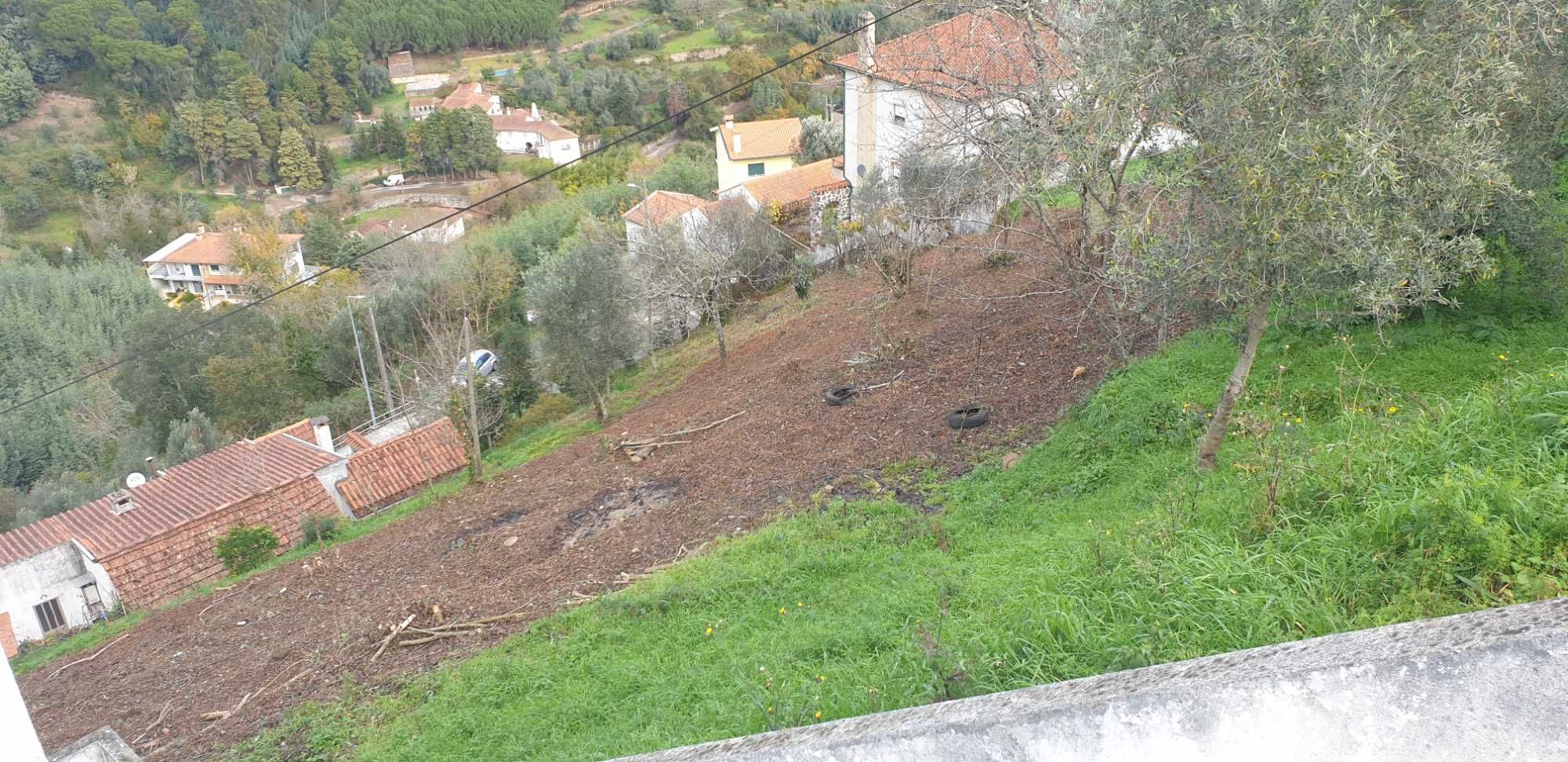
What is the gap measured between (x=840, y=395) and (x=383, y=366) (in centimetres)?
1536

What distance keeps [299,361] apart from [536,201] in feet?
69.8

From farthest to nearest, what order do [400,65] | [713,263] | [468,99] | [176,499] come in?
[400,65], [468,99], [713,263], [176,499]

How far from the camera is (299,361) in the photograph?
2734 centimetres

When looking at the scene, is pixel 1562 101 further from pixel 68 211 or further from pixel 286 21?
pixel 286 21

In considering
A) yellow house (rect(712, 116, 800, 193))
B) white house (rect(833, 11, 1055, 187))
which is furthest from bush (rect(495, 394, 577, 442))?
yellow house (rect(712, 116, 800, 193))

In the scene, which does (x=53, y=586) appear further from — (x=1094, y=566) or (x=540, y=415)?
(x=1094, y=566)

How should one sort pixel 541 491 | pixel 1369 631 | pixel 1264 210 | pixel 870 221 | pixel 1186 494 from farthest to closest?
pixel 870 221 → pixel 541 491 → pixel 1186 494 → pixel 1264 210 → pixel 1369 631

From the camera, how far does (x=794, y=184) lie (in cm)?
2820

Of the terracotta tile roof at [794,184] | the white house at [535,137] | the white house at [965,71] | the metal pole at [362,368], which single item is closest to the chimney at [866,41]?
the white house at [965,71]

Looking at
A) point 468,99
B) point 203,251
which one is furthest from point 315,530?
point 468,99

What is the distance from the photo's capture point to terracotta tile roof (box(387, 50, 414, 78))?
76.1 m

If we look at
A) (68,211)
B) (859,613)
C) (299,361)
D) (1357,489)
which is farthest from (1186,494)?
(68,211)

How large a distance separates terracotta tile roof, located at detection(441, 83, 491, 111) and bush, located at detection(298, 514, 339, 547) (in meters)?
53.2

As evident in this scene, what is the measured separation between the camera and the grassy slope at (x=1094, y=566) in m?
3.70
